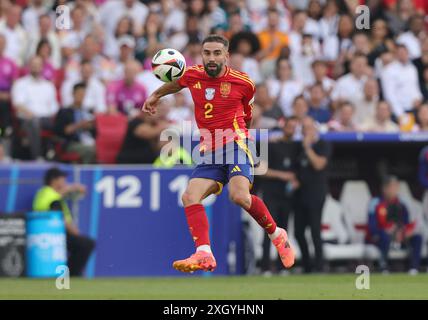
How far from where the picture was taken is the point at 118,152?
1903 cm

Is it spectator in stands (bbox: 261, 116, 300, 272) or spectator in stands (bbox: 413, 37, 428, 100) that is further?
spectator in stands (bbox: 413, 37, 428, 100)

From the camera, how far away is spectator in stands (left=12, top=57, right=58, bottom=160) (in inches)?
760

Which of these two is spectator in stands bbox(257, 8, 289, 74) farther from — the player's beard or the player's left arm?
the player's beard

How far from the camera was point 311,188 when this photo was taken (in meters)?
18.6

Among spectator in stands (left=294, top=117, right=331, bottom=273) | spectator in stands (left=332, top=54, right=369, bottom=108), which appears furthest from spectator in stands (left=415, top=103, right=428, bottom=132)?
spectator in stands (left=294, top=117, right=331, bottom=273)

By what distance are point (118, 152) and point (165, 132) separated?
1001 mm

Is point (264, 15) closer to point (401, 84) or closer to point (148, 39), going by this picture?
point (148, 39)

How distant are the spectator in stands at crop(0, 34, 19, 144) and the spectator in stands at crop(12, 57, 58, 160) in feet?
0.49

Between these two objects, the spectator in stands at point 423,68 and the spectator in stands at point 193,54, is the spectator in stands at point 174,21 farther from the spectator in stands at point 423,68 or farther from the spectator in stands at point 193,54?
the spectator in stands at point 423,68

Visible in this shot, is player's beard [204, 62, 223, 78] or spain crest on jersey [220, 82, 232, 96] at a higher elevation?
player's beard [204, 62, 223, 78]

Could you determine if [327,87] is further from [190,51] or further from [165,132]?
[165,132]

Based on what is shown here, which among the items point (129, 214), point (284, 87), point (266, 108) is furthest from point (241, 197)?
point (284, 87)

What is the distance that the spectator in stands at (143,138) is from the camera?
18656mm

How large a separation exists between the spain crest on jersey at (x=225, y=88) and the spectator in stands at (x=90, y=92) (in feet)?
23.8
